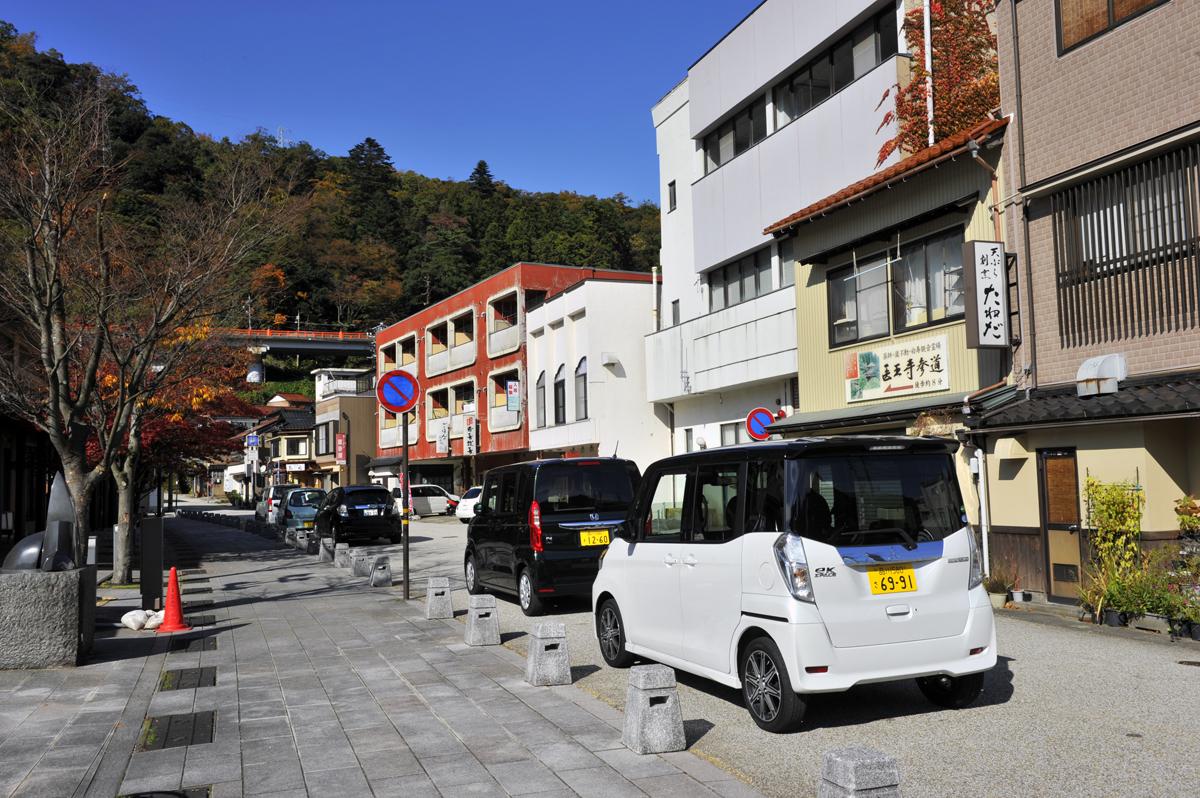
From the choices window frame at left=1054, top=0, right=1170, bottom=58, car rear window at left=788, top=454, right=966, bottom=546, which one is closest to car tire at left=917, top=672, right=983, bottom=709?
car rear window at left=788, top=454, right=966, bottom=546

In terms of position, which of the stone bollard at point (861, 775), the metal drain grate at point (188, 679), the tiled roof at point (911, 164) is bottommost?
the metal drain grate at point (188, 679)

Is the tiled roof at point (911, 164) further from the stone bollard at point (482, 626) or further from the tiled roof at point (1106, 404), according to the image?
the stone bollard at point (482, 626)

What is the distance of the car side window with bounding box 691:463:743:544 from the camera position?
6.91 meters

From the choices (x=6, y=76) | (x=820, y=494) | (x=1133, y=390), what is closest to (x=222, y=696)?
(x=820, y=494)

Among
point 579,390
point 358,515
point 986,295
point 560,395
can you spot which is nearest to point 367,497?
point 358,515

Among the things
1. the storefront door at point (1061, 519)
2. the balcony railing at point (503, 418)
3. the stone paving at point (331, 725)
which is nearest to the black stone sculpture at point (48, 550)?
the stone paving at point (331, 725)

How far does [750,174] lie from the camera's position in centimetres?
2373

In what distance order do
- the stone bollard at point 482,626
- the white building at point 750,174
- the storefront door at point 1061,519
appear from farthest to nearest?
the white building at point 750,174 → the storefront door at point 1061,519 → the stone bollard at point 482,626

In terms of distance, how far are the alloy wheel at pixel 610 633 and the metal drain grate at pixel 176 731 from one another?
11.2 feet

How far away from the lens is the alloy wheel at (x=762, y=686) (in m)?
6.39

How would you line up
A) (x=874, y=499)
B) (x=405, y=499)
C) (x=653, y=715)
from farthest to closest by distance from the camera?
(x=405, y=499)
(x=874, y=499)
(x=653, y=715)

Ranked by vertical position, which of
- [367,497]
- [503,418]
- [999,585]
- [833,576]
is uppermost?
[503,418]

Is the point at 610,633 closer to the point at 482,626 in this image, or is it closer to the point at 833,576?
the point at 482,626

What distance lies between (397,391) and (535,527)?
10.5 feet
